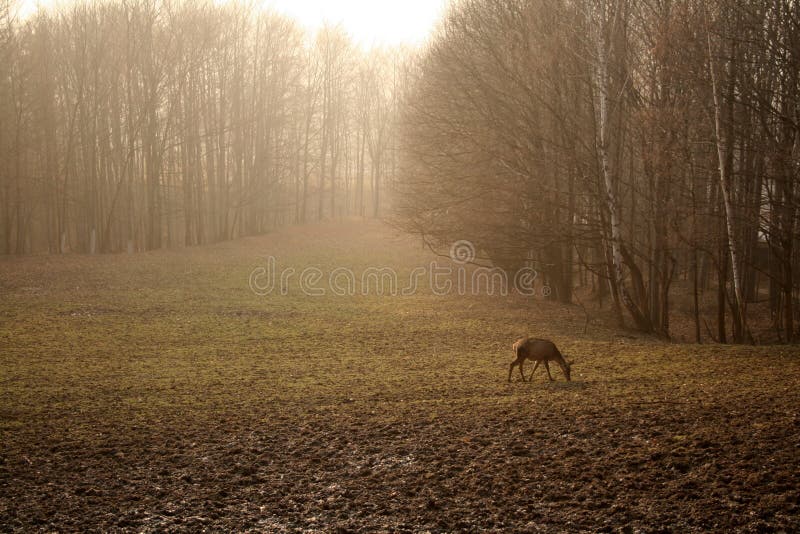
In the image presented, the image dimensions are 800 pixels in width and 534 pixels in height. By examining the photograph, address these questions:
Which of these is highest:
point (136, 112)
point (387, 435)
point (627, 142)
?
point (136, 112)

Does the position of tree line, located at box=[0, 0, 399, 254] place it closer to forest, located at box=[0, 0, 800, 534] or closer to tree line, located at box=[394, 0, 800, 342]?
forest, located at box=[0, 0, 800, 534]

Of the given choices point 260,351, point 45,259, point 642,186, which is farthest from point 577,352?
point 45,259

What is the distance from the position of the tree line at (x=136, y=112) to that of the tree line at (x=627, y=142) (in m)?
18.5

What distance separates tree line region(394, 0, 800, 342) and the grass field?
2.94 metres

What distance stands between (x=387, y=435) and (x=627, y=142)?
41.4 ft

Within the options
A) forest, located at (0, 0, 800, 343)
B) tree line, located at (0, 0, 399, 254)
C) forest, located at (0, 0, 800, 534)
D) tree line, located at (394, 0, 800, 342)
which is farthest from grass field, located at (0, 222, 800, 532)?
tree line, located at (0, 0, 399, 254)

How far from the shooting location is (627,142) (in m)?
16.2

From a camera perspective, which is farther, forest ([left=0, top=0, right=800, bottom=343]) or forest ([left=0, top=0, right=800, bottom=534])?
forest ([left=0, top=0, right=800, bottom=343])

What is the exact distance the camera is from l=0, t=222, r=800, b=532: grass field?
4477mm

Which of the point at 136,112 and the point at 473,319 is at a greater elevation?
the point at 136,112

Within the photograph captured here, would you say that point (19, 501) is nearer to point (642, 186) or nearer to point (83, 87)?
point (642, 186)

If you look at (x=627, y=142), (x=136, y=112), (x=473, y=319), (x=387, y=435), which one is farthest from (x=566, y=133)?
(x=136, y=112)

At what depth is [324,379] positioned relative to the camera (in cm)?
871

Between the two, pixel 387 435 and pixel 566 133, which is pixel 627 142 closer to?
pixel 566 133
